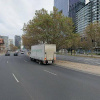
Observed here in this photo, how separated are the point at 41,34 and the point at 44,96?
641 inches

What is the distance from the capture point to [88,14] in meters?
113

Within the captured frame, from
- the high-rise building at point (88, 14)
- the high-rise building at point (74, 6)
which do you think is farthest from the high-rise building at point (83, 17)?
the high-rise building at point (74, 6)

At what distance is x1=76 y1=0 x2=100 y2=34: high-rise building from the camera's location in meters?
104

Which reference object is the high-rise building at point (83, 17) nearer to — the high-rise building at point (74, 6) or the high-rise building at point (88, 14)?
the high-rise building at point (88, 14)

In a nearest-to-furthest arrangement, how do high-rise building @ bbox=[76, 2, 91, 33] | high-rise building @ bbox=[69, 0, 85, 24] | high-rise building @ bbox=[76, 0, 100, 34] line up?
A: high-rise building @ bbox=[76, 0, 100, 34]
high-rise building @ bbox=[76, 2, 91, 33]
high-rise building @ bbox=[69, 0, 85, 24]

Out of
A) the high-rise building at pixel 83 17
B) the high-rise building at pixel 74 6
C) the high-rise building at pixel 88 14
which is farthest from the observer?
the high-rise building at pixel 74 6

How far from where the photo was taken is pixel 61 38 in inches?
851

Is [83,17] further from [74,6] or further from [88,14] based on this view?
[74,6]

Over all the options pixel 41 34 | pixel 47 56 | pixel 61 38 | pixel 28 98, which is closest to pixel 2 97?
pixel 28 98

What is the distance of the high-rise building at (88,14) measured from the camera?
10367 centimetres

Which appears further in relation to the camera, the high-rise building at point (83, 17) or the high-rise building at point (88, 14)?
the high-rise building at point (83, 17)

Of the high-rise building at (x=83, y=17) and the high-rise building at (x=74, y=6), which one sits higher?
the high-rise building at (x=74, y=6)

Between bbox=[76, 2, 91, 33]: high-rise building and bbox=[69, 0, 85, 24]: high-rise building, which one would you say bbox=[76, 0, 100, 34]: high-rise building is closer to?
bbox=[76, 2, 91, 33]: high-rise building

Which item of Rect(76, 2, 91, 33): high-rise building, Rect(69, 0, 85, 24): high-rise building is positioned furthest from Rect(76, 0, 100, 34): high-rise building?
Rect(69, 0, 85, 24): high-rise building
